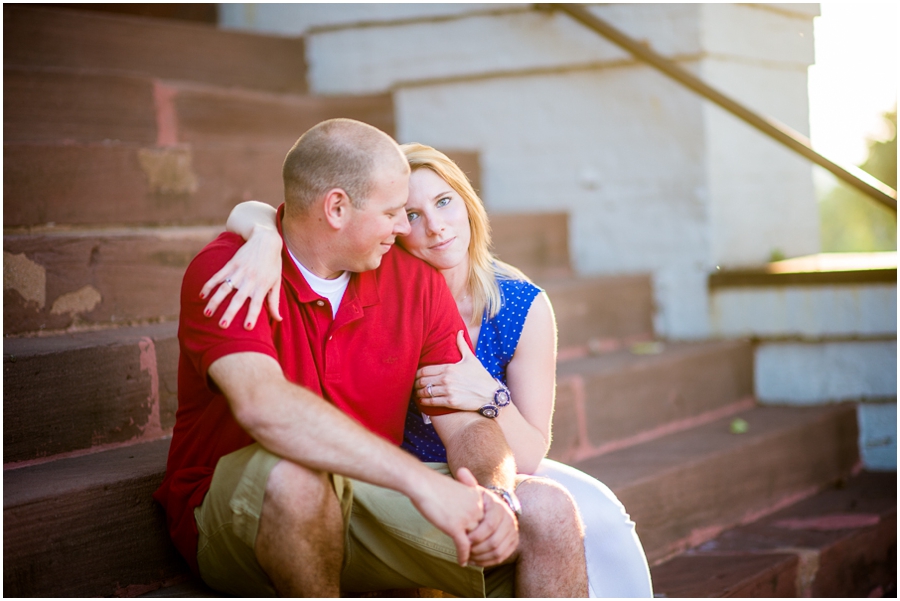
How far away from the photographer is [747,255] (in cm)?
436

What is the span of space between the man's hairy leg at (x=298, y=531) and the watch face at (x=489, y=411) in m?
0.47

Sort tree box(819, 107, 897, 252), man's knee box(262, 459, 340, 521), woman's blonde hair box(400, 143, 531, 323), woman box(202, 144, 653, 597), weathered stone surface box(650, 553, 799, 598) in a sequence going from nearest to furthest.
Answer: man's knee box(262, 459, 340, 521), woman box(202, 144, 653, 597), woman's blonde hair box(400, 143, 531, 323), weathered stone surface box(650, 553, 799, 598), tree box(819, 107, 897, 252)

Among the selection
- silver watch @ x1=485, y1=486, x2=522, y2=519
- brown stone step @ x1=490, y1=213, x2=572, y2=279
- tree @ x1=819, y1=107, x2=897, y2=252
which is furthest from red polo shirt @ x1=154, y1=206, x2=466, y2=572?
tree @ x1=819, y1=107, x2=897, y2=252

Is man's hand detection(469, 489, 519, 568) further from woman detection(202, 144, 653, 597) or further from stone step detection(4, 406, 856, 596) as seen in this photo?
stone step detection(4, 406, 856, 596)

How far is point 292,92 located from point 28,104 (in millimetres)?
1567

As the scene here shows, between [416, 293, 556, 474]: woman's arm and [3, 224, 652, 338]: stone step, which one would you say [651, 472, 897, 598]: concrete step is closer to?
[416, 293, 556, 474]: woman's arm

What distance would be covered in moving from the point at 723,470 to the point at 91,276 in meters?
2.11

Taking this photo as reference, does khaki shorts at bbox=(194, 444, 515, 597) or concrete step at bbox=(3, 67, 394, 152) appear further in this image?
concrete step at bbox=(3, 67, 394, 152)

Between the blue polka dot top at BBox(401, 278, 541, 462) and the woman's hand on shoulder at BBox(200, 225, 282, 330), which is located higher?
the woman's hand on shoulder at BBox(200, 225, 282, 330)

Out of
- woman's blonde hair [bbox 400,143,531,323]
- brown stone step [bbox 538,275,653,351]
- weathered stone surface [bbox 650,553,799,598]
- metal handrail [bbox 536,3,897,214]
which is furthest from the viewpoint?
brown stone step [bbox 538,275,653,351]

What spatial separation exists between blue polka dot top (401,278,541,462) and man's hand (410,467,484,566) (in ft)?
1.58

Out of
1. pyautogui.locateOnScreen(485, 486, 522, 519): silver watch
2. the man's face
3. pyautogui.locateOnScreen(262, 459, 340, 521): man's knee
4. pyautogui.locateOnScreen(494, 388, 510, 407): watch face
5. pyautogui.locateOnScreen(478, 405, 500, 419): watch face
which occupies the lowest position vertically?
pyautogui.locateOnScreen(485, 486, 522, 519): silver watch

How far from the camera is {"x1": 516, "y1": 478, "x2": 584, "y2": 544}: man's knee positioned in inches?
78.7

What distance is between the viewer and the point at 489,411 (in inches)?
87.4
